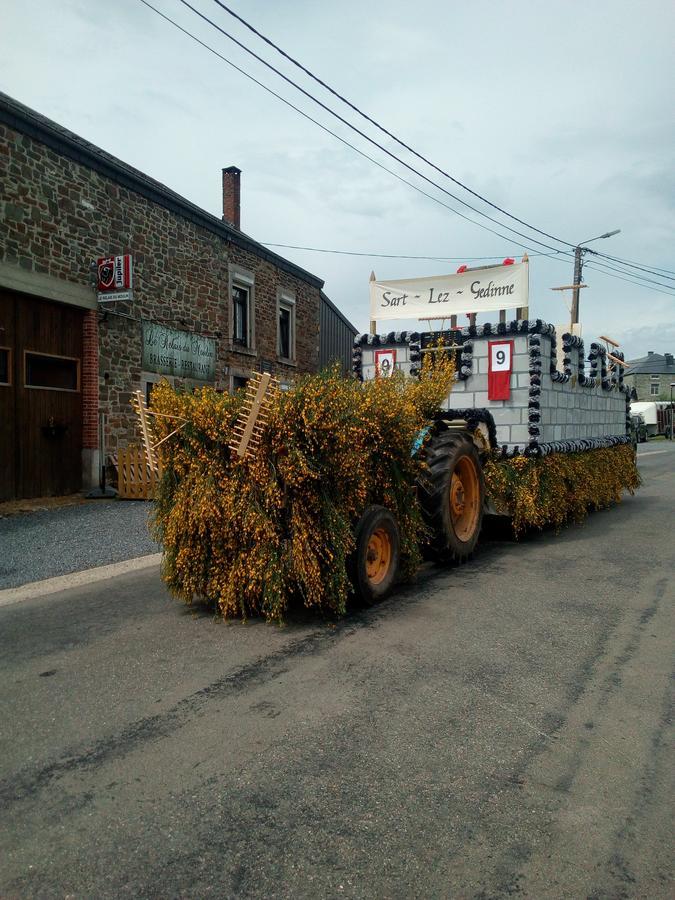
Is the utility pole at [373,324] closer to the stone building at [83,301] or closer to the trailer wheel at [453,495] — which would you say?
the stone building at [83,301]

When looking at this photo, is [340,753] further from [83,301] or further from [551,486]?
[83,301]

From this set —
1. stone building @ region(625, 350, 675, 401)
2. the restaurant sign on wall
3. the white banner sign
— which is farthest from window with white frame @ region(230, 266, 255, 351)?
stone building @ region(625, 350, 675, 401)

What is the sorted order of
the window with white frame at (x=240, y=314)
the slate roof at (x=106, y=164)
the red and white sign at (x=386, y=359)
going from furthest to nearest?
the window with white frame at (x=240, y=314)
the slate roof at (x=106, y=164)
the red and white sign at (x=386, y=359)

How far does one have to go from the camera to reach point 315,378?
208 inches

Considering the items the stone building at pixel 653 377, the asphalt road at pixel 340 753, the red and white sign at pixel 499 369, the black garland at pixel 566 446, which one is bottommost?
the asphalt road at pixel 340 753

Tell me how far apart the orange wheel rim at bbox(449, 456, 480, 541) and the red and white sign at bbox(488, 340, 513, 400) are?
1644mm

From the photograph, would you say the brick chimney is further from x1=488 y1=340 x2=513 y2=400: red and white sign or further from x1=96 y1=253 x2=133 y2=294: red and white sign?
x1=488 y1=340 x2=513 y2=400: red and white sign

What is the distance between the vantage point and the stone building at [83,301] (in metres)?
11.9

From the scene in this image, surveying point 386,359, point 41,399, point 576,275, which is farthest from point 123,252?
point 576,275

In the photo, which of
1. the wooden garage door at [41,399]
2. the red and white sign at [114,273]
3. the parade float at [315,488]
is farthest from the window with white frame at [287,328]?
the parade float at [315,488]

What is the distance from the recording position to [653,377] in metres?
78.2

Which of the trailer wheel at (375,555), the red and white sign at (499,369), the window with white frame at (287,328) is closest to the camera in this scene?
the trailer wheel at (375,555)

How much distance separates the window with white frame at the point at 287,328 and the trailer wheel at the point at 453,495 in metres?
13.7

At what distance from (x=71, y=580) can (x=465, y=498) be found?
4129 mm
